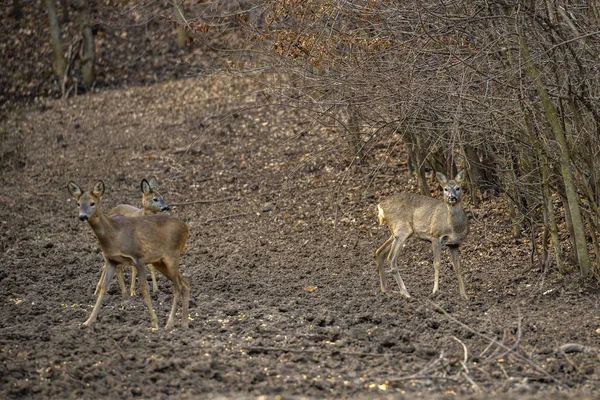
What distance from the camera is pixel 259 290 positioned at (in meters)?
11.1

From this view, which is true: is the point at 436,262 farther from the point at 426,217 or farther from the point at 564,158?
the point at 564,158

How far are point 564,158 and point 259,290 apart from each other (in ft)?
12.9

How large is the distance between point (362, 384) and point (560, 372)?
1793 mm

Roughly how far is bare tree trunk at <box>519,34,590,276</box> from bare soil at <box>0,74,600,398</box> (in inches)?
17.4

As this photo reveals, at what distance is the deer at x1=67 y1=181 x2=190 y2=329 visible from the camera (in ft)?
30.9

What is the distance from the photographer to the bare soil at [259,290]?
7.45 m

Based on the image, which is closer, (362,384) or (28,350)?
(362,384)

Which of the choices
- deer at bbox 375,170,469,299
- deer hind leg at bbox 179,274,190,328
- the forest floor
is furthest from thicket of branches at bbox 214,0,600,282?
deer hind leg at bbox 179,274,190,328

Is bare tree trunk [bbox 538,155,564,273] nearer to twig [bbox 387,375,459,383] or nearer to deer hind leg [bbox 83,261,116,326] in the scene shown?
twig [bbox 387,375,459,383]

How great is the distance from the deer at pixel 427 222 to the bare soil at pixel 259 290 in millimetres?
395

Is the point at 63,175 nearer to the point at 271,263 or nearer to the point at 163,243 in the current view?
the point at 271,263

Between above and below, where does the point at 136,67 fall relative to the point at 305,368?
above

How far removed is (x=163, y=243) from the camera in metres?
9.61

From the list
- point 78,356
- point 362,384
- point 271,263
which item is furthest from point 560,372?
point 271,263
